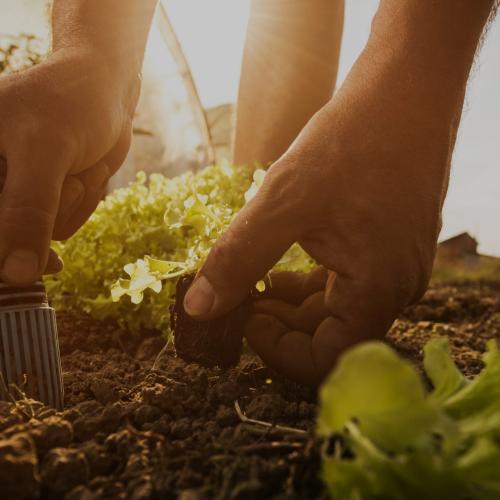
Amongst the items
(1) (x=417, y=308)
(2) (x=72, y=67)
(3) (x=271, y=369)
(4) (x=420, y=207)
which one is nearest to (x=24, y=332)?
(3) (x=271, y=369)

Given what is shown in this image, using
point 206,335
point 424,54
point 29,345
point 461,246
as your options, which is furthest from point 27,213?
point 461,246

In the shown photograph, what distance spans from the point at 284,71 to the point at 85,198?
121 inches

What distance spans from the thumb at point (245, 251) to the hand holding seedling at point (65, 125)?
1.72ft

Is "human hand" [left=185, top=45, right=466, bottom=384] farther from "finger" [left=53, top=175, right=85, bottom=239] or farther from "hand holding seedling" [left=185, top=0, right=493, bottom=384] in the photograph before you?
"finger" [left=53, top=175, right=85, bottom=239]

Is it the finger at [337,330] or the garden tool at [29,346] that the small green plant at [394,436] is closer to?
the finger at [337,330]

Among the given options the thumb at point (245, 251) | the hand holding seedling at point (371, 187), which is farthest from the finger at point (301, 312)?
the thumb at point (245, 251)

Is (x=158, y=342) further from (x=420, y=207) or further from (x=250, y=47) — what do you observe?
(x=250, y=47)

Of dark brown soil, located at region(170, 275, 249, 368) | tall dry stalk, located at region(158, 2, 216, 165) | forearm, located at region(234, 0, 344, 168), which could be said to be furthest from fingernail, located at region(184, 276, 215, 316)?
tall dry stalk, located at region(158, 2, 216, 165)

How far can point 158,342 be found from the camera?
3127 mm

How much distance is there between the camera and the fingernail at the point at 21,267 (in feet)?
5.56

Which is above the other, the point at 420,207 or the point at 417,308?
the point at 420,207

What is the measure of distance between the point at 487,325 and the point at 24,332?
12.7 ft

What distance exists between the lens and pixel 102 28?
2439 millimetres

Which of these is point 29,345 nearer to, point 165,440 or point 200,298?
point 200,298
